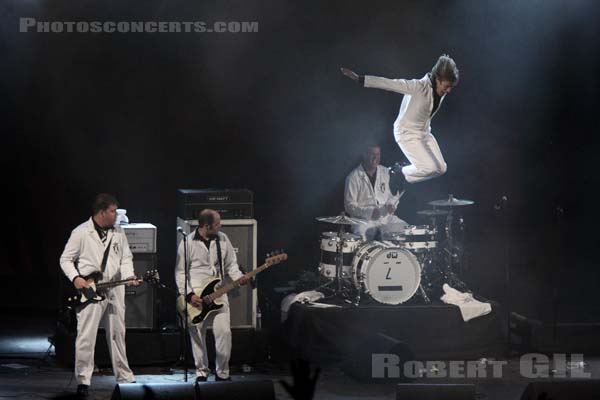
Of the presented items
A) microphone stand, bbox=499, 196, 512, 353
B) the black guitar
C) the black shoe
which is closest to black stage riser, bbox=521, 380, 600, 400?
the black guitar

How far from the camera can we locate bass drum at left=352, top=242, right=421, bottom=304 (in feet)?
37.5

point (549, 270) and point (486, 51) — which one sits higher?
point (486, 51)

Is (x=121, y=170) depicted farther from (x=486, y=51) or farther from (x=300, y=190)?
(x=486, y=51)

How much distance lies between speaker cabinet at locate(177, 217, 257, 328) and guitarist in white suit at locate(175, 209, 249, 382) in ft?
2.49

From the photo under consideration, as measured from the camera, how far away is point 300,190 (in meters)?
12.8

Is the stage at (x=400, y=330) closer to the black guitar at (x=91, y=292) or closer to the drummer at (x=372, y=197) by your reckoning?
the drummer at (x=372, y=197)

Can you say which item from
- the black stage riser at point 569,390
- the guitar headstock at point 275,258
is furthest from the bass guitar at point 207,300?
the black stage riser at point 569,390

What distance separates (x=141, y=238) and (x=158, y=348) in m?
1.10

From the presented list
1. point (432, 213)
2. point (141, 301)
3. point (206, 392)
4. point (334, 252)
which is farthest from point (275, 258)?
point (206, 392)

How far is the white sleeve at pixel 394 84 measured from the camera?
11.8 metres

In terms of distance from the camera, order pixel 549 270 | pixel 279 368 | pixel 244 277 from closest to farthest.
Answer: pixel 244 277, pixel 279 368, pixel 549 270

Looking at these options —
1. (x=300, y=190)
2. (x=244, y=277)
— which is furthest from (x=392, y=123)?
(x=244, y=277)

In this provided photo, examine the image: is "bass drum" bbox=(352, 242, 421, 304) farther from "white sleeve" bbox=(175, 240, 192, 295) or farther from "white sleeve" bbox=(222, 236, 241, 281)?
"white sleeve" bbox=(175, 240, 192, 295)

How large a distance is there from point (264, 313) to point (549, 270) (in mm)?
3480
